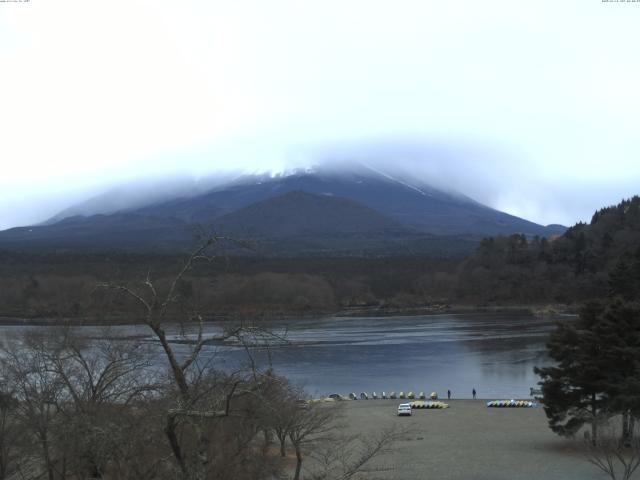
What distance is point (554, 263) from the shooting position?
253 ft

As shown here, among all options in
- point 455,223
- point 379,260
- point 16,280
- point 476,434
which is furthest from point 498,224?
point 476,434

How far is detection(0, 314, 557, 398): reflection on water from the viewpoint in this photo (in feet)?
97.8

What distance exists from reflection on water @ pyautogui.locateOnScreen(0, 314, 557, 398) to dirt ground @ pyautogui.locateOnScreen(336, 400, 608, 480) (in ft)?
11.1

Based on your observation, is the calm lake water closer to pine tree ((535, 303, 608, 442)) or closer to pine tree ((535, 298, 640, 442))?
pine tree ((535, 303, 608, 442))

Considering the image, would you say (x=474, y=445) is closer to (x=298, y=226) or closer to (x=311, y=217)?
(x=298, y=226)

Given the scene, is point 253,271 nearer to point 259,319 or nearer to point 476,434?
point 476,434

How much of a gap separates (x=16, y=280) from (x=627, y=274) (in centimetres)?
6166

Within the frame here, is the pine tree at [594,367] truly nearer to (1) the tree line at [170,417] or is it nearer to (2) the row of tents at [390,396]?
(1) the tree line at [170,417]

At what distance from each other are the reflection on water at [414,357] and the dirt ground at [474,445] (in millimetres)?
3380

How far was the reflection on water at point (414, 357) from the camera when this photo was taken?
97.8 ft

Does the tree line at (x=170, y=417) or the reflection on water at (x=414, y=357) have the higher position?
the tree line at (x=170, y=417)

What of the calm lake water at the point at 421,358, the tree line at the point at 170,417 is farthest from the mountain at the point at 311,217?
the tree line at the point at 170,417

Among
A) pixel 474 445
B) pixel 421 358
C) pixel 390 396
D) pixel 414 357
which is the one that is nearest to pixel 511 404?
pixel 390 396

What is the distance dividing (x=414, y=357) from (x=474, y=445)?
65.0 ft
